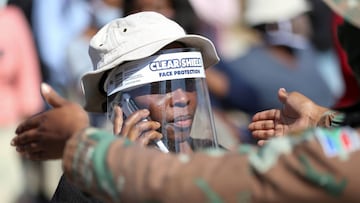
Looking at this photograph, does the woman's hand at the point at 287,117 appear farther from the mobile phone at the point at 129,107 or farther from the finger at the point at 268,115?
the mobile phone at the point at 129,107

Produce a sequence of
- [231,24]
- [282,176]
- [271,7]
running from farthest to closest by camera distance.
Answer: [231,24] < [271,7] < [282,176]

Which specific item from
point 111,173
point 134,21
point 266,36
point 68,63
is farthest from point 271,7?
point 111,173

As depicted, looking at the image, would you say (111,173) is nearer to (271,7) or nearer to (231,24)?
(271,7)

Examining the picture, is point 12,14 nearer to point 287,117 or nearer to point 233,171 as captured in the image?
point 287,117

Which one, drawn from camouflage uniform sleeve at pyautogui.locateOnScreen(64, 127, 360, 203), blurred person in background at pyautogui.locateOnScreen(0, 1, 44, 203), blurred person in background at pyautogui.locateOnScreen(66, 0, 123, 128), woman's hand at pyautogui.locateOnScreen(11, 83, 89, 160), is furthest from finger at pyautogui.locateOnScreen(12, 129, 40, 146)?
blurred person in background at pyautogui.locateOnScreen(0, 1, 44, 203)

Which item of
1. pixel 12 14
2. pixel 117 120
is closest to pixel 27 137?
pixel 117 120

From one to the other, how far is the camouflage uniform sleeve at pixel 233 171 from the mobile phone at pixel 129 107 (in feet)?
2.79

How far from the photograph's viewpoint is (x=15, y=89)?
6246mm

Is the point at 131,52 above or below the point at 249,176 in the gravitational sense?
above

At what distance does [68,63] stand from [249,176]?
407cm

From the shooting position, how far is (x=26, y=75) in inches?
247

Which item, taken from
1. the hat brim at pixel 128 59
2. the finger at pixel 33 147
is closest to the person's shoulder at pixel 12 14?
the hat brim at pixel 128 59

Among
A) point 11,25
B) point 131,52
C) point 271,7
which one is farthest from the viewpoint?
point 271,7

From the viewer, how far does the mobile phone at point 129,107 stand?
130 inches
